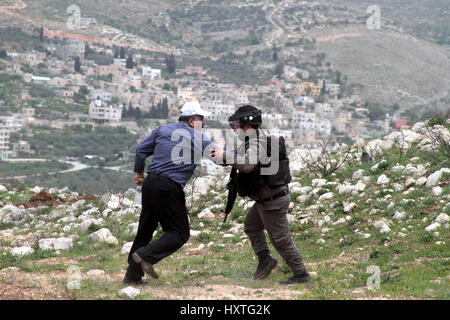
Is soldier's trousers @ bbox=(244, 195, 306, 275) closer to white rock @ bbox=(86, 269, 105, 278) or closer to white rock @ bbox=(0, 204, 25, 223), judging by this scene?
white rock @ bbox=(86, 269, 105, 278)

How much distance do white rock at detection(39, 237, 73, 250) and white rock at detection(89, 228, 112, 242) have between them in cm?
35

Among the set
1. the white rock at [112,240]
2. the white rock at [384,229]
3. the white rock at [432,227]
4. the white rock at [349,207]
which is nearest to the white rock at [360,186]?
the white rock at [349,207]

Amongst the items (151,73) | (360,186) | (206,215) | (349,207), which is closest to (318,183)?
(360,186)

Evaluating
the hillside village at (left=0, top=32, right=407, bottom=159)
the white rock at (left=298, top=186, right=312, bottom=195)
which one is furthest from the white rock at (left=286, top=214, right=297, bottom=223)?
the hillside village at (left=0, top=32, right=407, bottom=159)

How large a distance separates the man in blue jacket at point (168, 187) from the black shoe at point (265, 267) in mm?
844

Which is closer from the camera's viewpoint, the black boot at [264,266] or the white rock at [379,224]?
the black boot at [264,266]

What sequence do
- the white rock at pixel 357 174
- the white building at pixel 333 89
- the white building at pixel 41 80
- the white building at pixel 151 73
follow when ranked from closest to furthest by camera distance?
the white rock at pixel 357 174 → the white building at pixel 41 80 → the white building at pixel 333 89 → the white building at pixel 151 73

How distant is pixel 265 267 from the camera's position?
217 inches

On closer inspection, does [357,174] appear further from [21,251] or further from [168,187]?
[21,251]

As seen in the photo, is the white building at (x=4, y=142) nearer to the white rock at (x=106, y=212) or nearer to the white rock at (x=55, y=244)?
the white rock at (x=106, y=212)

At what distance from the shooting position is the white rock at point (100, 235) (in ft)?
25.0

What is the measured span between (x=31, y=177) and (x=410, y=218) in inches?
1683

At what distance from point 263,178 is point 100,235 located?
3.34 m

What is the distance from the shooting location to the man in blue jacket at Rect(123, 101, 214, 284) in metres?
5.04
